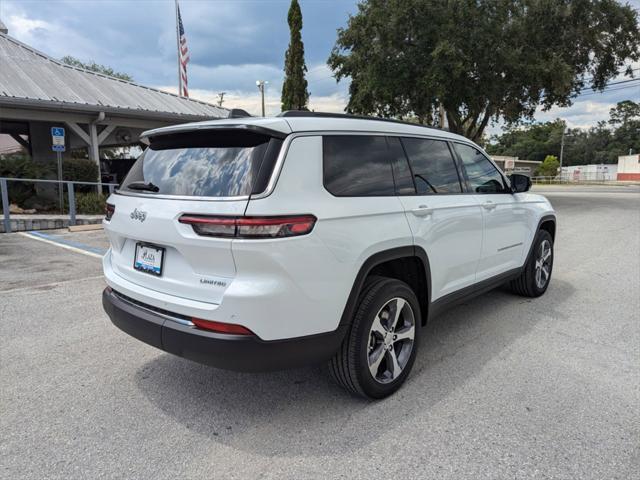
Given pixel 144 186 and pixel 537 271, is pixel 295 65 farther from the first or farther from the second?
pixel 144 186

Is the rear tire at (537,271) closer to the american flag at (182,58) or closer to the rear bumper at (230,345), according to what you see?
the rear bumper at (230,345)

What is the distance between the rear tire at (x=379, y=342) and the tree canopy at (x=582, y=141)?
8593 cm

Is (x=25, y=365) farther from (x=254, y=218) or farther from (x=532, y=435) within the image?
(x=532, y=435)

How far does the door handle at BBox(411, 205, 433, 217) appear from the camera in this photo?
10.1ft

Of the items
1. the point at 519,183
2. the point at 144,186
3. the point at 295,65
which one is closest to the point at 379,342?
the point at 144,186

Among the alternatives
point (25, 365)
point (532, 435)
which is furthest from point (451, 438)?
point (25, 365)

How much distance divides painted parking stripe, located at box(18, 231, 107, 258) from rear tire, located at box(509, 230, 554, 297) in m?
6.51

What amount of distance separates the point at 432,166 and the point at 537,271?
2404 mm

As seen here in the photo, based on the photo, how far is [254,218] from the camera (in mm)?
2201

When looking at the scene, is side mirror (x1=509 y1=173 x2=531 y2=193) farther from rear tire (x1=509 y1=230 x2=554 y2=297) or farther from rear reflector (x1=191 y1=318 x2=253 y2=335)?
rear reflector (x1=191 y1=318 x2=253 y2=335)

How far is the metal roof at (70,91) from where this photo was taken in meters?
12.7

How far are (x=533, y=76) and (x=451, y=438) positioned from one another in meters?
15.8

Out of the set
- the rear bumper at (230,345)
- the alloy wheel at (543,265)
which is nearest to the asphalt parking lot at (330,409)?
the rear bumper at (230,345)

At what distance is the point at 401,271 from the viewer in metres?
3.16
